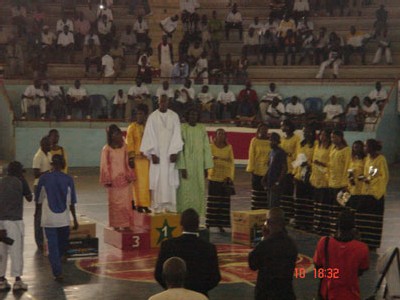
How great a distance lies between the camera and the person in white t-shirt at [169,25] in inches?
1318

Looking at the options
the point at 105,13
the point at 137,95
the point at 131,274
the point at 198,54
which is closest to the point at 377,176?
the point at 131,274

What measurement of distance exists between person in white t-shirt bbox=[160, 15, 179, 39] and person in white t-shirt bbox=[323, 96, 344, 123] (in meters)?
6.89

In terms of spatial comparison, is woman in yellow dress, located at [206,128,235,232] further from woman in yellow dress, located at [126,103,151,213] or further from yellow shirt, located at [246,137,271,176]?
woman in yellow dress, located at [126,103,151,213]

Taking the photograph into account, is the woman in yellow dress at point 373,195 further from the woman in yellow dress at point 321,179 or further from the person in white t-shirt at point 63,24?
the person in white t-shirt at point 63,24

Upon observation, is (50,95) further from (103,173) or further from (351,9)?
(103,173)

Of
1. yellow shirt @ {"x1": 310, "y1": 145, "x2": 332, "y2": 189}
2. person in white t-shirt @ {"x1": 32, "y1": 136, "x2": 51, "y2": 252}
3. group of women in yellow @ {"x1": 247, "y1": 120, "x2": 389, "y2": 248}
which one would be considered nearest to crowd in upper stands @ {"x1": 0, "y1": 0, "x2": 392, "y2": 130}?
group of women in yellow @ {"x1": 247, "y1": 120, "x2": 389, "y2": 248}

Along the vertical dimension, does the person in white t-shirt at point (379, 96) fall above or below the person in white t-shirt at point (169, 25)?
below

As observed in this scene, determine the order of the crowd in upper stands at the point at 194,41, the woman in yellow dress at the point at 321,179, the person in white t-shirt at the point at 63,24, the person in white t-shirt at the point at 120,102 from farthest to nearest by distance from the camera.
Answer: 1. the person in white t-shirt at the point at 63,24
2. the crowd in upper stands at the point at 194,41
3. the person in white t-shirt at the point at 120,102
4. the woman in yellow dress at the point at 321,179

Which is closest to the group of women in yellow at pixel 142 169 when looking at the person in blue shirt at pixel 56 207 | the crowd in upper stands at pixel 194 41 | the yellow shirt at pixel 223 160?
the yellow shirt at pixel 223 160

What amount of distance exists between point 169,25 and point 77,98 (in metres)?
5.17

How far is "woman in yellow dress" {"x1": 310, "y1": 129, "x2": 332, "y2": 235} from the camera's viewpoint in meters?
16.7

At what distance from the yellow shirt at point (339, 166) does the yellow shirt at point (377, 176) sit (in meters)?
0.61

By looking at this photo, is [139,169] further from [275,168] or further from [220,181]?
[275,168]

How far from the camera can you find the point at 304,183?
17.9 metres
